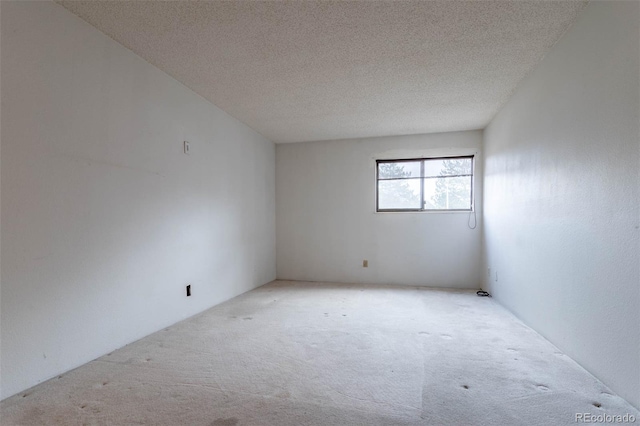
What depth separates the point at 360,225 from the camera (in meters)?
5.02

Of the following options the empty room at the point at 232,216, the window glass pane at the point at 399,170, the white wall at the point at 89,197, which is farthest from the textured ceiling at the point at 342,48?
the window glass pane at the point at 399,170

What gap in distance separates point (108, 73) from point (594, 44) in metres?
3.30

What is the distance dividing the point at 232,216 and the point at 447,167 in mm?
3222

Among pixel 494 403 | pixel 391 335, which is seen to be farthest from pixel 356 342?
pixel 494 403

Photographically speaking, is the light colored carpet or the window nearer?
the light colored carpet

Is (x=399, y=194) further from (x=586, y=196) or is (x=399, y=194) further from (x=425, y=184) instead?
(x=586, y=196)

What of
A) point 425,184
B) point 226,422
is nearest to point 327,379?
point 226,422

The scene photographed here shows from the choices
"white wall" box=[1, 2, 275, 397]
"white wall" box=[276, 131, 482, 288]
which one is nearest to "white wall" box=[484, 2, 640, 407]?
"white wall" box=[276, 131, 482, 288]

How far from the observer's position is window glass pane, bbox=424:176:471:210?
15.3 feet

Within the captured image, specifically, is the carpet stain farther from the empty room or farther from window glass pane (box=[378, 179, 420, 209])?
window glass pane (box=[378, 179, 420, 209])

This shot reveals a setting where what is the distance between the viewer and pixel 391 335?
268cm

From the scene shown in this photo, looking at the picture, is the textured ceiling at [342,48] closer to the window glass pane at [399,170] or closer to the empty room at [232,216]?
the empty room at [232,216]

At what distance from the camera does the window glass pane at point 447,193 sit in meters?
→ 4.68

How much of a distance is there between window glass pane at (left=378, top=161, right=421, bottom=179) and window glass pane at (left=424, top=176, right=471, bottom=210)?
9.4 inches
